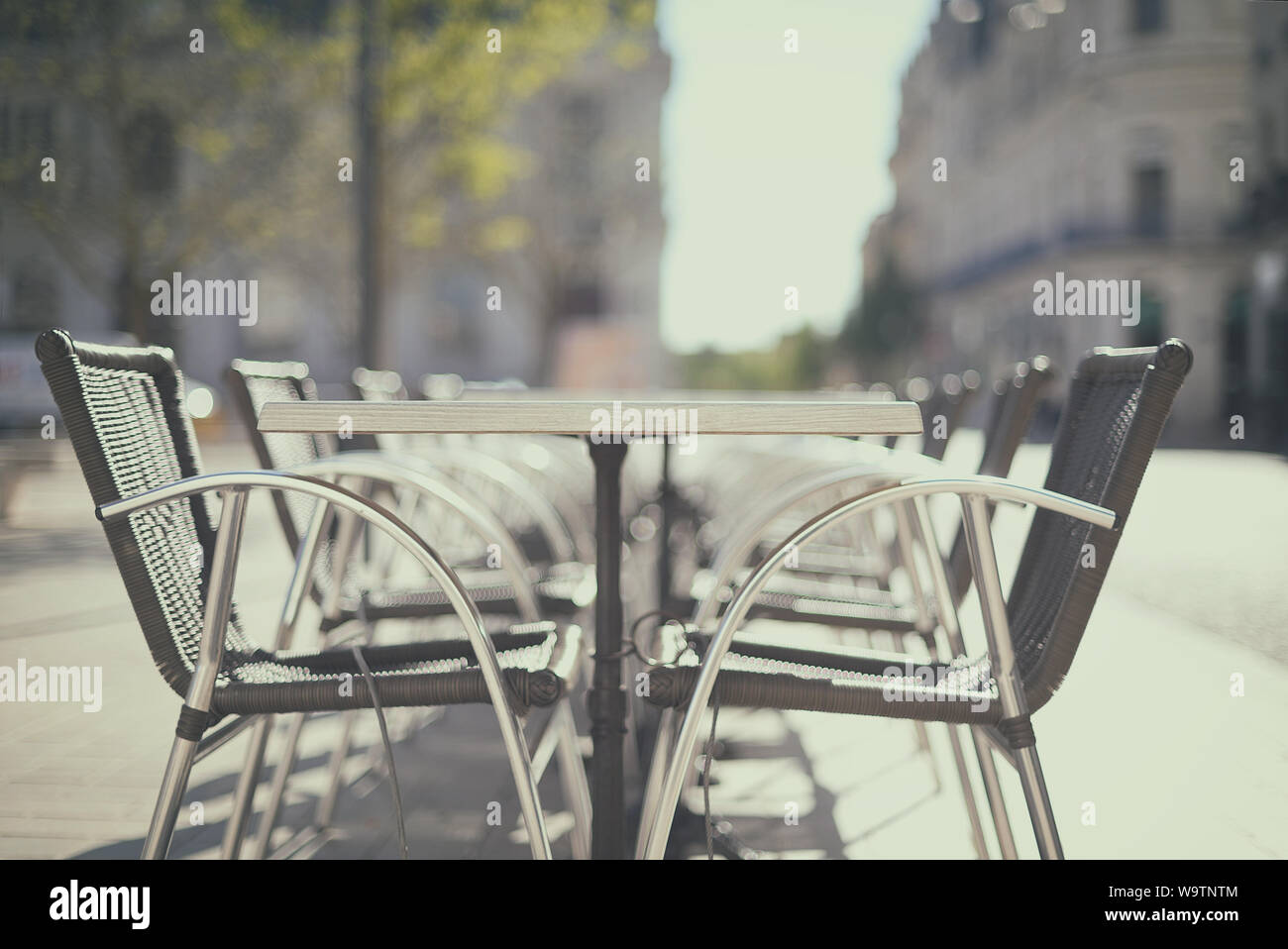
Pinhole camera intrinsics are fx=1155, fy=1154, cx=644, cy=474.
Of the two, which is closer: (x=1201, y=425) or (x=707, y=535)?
(x=707, y=535)

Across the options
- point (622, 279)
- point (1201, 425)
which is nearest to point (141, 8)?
point (622, 279)

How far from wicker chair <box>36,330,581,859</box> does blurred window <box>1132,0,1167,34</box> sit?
106ft

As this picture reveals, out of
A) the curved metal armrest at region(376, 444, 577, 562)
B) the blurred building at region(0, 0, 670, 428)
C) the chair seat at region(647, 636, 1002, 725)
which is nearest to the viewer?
the chair seat at region(647, 636, 1002, 725)

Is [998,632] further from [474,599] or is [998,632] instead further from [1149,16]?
[1149,16]

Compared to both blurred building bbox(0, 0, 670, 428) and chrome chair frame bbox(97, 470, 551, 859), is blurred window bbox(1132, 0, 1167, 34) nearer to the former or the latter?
blurred building bbox(0, 0, 670, 428)

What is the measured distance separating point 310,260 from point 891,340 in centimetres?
3313

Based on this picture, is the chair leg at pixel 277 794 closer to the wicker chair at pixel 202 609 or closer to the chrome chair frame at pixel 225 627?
the wicker chair at pixel 202 609

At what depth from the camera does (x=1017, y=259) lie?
3444 centimetres

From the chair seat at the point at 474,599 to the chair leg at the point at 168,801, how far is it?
0.86m

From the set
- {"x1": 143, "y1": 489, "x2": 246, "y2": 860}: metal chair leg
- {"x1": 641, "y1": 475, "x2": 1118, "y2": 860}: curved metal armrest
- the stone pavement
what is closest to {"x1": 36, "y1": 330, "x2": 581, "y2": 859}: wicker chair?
{"x1": 143, "y1": 489, "x2": 246, "y2": 860}: metal chair leg

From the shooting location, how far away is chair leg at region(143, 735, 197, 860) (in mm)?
1691

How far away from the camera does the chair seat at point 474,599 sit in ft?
8.59
